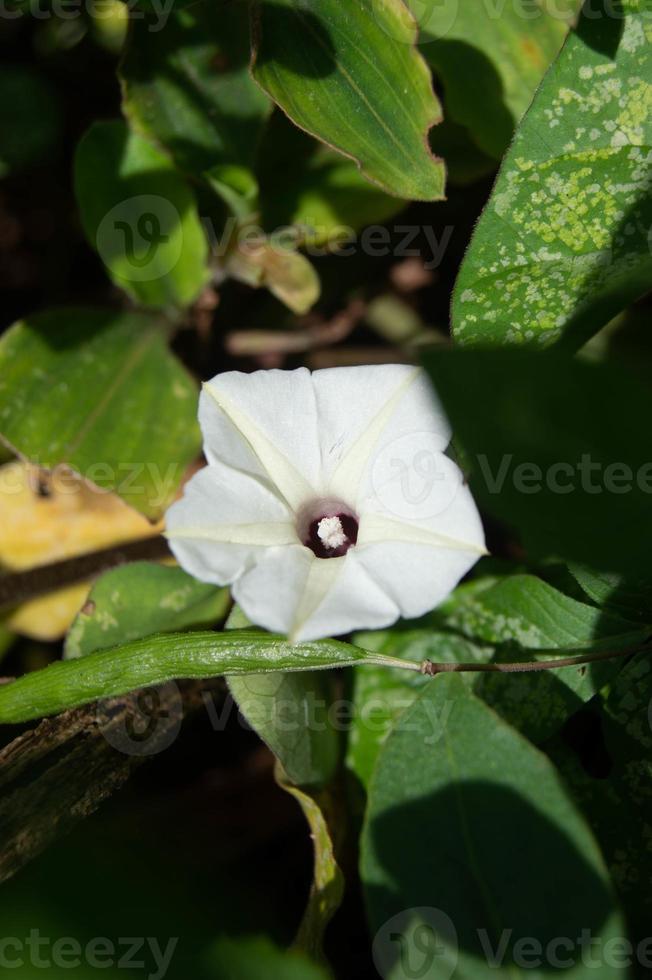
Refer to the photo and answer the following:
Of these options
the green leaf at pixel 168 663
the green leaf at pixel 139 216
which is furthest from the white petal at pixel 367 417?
the green leaf at pixel 139 216

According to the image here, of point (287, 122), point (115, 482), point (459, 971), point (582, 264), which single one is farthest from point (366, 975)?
point (287, 122)

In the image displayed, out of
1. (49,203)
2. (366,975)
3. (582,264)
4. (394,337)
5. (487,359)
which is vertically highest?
(487,359)

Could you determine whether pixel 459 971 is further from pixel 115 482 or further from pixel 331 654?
pixel 115 482

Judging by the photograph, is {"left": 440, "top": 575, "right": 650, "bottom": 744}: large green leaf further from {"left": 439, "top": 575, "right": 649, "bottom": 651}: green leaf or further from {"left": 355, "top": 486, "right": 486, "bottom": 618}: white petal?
{"left": 355, "top": 486, "right": 486, "bottom": 618}: white petal

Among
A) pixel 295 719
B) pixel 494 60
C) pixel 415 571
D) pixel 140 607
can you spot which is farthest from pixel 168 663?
pixel 494 60

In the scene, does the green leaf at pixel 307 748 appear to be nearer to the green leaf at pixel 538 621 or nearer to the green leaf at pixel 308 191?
the green leaf at pixel 538 621

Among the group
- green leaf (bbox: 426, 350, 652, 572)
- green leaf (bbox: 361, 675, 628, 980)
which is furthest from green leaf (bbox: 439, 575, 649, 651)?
green leaf (bbox: 426, 350, 652, 572)
